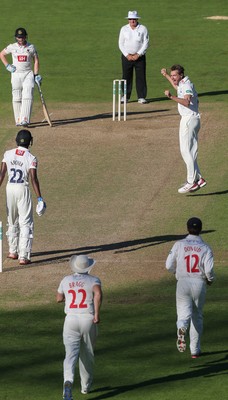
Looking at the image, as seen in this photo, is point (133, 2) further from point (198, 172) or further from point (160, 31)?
point (198, 172)

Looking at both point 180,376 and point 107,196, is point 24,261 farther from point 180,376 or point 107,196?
point 180,376

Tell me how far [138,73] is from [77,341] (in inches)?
742

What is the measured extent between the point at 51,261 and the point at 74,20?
23.6 metres

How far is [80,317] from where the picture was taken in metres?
17.6

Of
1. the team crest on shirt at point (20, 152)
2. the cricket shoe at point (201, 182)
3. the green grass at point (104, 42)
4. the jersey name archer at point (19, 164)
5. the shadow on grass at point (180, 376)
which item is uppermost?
the green grass at point (104, 42)

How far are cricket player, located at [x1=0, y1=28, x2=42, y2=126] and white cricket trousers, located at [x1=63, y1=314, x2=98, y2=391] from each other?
15.9 metres

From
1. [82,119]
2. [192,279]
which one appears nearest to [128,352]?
[192,279]

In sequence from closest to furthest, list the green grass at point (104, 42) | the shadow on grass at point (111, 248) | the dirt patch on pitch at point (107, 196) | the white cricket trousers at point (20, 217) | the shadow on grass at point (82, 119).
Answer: the white cricket trousers at point (20, 217) → the dirt patch on pitch at point (107, 196) → the shadow on grass at point (111, 248) → the shadow on grass at point (82, 119) → the green grass at point (104, 42)

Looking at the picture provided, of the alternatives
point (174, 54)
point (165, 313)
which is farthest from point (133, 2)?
point (165, 313)

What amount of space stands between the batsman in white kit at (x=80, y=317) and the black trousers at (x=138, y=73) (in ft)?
60.0

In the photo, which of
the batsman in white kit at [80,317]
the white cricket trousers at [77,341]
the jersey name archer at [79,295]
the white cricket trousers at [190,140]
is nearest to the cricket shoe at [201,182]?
the white cricket trousers at [190,140]

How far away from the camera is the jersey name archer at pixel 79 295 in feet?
57.8

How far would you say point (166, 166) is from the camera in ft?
102

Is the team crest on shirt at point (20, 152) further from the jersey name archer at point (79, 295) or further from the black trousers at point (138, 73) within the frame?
the black trousers at point (138, 73)
